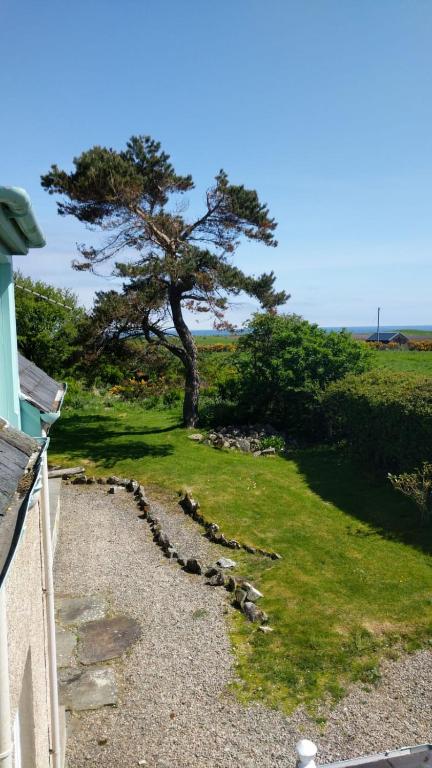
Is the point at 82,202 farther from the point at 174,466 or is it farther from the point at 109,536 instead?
the point at 109,536

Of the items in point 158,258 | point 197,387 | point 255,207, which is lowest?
point 197,387

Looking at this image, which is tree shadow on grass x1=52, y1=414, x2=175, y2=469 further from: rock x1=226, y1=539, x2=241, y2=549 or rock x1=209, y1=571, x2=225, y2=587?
rock x1=209, y1=571, x2=225, y2=587

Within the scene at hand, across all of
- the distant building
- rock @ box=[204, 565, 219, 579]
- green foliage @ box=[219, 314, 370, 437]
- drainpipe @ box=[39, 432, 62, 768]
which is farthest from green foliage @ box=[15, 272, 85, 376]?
the distant building

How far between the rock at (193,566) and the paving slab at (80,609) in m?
1.66

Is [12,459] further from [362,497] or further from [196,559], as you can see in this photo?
[362,497]

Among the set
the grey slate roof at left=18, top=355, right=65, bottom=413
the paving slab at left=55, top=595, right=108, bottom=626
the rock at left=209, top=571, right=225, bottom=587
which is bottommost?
the paving slab at left=55, top=595, right=108, bottom=626

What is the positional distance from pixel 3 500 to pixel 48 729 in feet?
12.8

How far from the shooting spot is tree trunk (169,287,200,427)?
61.8 feet

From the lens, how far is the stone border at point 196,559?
8.27 m

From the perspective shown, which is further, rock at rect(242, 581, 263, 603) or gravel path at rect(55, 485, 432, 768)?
rock at rect(242, 581, 263, 603)

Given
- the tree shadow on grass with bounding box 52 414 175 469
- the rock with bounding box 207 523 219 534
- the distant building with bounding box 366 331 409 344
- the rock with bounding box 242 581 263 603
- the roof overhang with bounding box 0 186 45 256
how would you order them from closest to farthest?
the roof overhang with bounding box 0 186 45 256
the rock with bounding box 242 581 263 603
the rock with bounding box 207 523 219 534
the tree shadow on grass with bounding box 52 414 175 469
the distant building with bounding box 366 331 409 344

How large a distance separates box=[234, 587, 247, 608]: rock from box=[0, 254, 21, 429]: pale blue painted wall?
20.4 ft

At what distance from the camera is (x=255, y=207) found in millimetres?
17688

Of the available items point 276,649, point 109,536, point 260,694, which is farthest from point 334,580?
point 109,536
